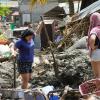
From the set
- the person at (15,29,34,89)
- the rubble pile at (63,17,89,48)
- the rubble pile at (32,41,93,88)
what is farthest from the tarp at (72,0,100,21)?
the person at (15,29,34,89)

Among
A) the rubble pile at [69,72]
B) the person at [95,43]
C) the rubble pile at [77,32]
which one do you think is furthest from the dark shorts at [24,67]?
the rubble pile at [77,32]

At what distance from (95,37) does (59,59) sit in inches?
208

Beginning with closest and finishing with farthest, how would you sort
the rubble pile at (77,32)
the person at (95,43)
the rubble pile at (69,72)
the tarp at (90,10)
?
the person at (95,43), the rubble pile at (69,72), the tarp at (90,10), the rubble pile at (77,32)

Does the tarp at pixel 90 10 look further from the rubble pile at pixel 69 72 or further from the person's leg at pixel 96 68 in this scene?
the person's leg at pixel 96 68

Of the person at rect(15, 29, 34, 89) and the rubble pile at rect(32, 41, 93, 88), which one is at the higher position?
the person at rect(15, 29, 34, 89)

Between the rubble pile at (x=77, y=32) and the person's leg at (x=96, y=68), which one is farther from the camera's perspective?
the rubble pile at (x=77, y=32)

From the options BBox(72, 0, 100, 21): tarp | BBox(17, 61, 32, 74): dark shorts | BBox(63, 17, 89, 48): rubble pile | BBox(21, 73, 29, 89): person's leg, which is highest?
BBox(72, 0, 100, 21): tarp

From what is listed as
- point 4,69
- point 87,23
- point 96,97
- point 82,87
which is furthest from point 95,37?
point 87,23

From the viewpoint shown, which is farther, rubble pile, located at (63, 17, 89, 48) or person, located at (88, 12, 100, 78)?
rubble pile, located at (63, 17, 89, 48)

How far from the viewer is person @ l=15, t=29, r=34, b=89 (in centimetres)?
1121

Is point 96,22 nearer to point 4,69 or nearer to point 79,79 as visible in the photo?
point 79,79

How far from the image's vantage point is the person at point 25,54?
36.8 ft

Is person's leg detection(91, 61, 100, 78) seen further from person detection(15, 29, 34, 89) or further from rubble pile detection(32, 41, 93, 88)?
person detection(15, 29, 34, 89)

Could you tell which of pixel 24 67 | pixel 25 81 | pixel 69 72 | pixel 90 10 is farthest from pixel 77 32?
pixel 25 81
